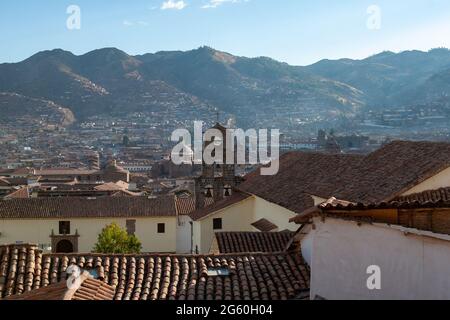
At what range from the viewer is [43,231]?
110 ft

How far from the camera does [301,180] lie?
21219 millimetres

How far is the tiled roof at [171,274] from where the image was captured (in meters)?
8.88

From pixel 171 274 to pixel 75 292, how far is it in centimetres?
253

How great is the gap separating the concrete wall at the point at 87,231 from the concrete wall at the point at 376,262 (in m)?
26.5

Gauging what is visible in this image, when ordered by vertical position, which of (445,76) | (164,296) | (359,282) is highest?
(445,76)

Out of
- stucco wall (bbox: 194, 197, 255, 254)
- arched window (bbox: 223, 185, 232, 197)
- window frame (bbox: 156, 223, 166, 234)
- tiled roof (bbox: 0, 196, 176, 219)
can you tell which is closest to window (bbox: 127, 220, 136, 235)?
tiled roof (bbox: 0, 196, 176, 219)

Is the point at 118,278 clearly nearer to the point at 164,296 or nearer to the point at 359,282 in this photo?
the point at 164,296

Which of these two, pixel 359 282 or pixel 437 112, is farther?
pixel 437 112

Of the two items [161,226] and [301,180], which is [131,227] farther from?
[301,180]

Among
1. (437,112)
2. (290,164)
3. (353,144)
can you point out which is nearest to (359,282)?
(290,164)

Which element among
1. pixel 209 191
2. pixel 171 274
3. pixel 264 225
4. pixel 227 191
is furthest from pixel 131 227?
pixel 171 274

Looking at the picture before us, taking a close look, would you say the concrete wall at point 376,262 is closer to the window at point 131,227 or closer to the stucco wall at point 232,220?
the stucco wall at point 232,220

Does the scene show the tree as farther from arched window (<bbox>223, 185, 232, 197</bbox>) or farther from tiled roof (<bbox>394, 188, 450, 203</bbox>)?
tiled roof (<bbox>394, 188, 450, 203</bbox>)
